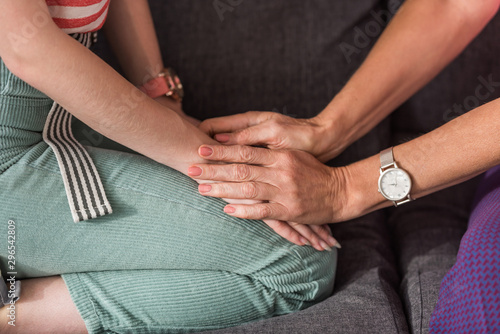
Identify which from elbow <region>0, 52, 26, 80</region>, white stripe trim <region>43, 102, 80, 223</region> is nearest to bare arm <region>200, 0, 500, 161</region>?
white stripe trim <region>43, 102, 80, 223</region>

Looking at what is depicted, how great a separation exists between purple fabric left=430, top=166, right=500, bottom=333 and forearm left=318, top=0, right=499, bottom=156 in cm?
38

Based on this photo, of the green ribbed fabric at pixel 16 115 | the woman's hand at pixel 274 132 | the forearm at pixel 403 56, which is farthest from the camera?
the forearm at pixel 403 56

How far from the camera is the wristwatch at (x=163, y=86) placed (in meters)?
1.25

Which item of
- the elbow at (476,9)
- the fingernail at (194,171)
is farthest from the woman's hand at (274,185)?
the elbow at (476,9)

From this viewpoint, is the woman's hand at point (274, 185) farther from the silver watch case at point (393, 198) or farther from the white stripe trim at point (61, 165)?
the white stripe trim at point (61, 165)

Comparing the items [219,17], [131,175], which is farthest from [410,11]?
[131,175]

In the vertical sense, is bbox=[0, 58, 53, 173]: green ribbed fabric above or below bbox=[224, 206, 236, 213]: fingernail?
above

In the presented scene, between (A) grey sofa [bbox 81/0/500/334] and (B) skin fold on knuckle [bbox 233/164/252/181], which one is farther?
(A) grey sofa [bbox 81/0/500/334]

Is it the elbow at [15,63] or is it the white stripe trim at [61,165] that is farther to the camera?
the white stripe trim at [61,165]

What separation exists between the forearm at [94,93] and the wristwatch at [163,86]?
30cm

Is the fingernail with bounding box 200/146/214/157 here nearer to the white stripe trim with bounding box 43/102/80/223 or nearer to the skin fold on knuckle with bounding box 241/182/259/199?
the skin fold on knuckle with bounding box 241/182/259/199

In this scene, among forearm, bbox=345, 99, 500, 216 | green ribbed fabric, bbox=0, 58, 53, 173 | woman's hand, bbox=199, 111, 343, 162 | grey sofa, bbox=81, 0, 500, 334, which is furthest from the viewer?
grey sofa, bbox=81, 0, 500, 334

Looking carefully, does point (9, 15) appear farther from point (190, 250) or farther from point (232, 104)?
point (232, 104)

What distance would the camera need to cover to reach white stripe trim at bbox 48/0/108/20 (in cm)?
84
